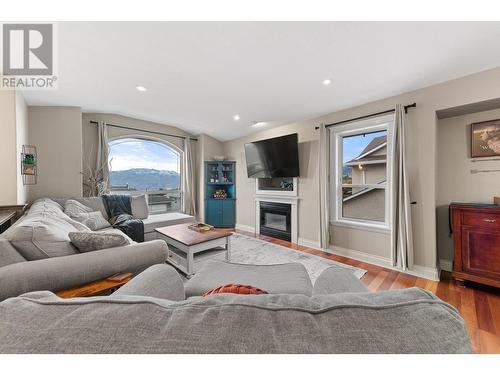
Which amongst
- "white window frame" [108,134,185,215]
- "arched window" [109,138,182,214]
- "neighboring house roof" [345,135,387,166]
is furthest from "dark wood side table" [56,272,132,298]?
"arched window" [109,138,182,214]

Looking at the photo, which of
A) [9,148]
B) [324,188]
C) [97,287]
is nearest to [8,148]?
[9,148]

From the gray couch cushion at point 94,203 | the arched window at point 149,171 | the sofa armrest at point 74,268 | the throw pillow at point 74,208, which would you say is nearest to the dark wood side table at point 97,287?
the sofa armrest at point 74,268

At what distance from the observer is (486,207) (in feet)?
6.64

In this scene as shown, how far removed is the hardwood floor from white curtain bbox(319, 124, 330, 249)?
0.42 meters

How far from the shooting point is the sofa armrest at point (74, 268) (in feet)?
3.27

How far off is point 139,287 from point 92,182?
12.5ft

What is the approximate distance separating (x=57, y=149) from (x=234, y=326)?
4.57 metres

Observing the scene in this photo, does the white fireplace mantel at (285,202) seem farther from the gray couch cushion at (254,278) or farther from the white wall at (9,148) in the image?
the white wall at (9,148)

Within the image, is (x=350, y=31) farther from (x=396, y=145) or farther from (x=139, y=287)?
(x=139, y=287)

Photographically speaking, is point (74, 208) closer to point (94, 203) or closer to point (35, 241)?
point (94, 203)

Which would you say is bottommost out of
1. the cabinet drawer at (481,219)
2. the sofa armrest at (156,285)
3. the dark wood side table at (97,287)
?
the dark wood side table at (97,287)

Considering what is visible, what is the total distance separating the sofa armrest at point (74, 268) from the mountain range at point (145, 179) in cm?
359

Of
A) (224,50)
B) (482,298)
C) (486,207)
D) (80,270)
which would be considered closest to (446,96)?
(486,207)

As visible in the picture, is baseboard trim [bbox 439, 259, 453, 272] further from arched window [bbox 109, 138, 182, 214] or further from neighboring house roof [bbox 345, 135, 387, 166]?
arched window [bbox 109, 138, 182, 214]
